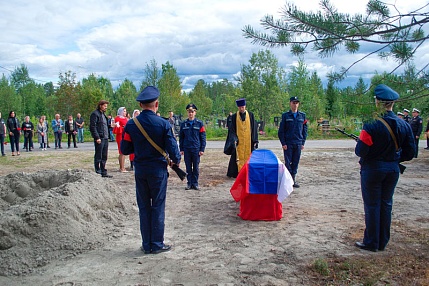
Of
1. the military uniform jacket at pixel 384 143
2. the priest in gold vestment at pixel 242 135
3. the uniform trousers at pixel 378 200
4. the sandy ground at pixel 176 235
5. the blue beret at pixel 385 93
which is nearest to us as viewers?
the blue beret at pixel 385 93

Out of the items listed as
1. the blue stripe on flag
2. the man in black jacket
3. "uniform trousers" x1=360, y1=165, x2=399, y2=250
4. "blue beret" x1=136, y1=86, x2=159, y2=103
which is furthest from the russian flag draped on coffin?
the man in black jacket

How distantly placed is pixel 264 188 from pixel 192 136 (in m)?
3.02

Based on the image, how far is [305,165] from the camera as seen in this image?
501 inches

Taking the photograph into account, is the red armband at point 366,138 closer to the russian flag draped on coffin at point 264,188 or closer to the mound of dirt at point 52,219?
the russian flag draped on coffin at point 264,188

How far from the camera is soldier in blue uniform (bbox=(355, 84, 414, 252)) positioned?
462cm

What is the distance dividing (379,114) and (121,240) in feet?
12.5

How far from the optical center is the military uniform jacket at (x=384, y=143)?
459 centimetres

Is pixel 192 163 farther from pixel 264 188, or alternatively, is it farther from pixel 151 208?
pixel 151 208

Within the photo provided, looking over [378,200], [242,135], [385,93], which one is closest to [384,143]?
[378,200]

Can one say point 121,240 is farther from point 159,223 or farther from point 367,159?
point 367,159

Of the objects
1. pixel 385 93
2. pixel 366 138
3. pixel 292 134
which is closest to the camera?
pixel 385 93

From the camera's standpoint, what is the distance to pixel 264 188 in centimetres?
612

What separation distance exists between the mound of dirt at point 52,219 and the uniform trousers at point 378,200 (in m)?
3.61

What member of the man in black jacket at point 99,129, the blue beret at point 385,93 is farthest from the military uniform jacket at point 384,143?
the man in black jacket at point 99,129
